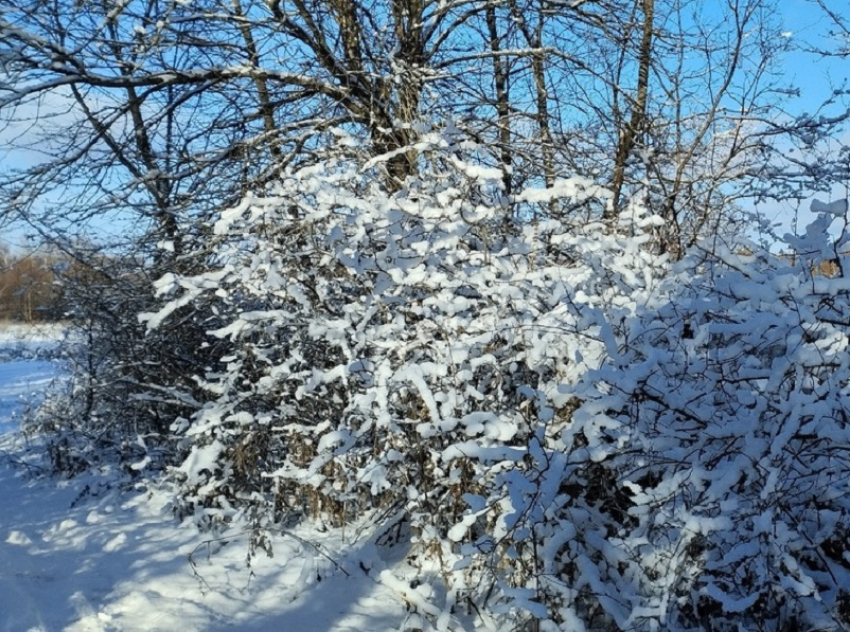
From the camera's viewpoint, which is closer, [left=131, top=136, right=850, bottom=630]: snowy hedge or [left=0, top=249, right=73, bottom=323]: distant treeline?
[left=131, top=136, right=850, bottom=630]: snowy hedge

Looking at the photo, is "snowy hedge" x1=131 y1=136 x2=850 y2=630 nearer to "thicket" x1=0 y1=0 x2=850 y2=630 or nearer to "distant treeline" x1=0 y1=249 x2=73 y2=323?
"thicket" x1=0 y1=0 x2=850 y2=630

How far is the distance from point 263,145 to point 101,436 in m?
3.31

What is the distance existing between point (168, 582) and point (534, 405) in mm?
2307

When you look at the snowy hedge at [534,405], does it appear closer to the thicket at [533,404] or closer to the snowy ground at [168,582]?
the thicket at [533,404]

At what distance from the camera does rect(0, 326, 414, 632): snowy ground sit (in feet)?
12.5

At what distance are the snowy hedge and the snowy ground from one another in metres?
0.30

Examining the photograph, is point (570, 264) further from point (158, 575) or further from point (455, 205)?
point (158, 575)

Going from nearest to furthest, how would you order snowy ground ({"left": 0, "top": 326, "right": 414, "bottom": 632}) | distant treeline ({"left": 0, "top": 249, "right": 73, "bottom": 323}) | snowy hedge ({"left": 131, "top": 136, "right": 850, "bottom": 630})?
snowy hedge ({"left": 131, "top": 136, "right": 850, "bottom": 630}), snowy ground ({"left": 0, "top": 326, "right": 414, "bottom": 632}), distant treeline ({"left": 0, "top": 249, "right": 73, "bottom": 323})

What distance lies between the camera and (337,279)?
510 centimetres

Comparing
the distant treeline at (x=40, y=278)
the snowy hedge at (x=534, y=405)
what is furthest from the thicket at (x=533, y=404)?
the distant treeline at (x=40, y=278)

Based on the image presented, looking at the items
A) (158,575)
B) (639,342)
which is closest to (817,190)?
(639,342)

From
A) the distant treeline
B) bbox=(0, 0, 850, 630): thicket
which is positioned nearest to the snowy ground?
bbox=(0, 0, 850, 630): thicket

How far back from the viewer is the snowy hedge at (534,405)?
266 cm

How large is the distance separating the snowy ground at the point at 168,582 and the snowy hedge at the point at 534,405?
30 cm
